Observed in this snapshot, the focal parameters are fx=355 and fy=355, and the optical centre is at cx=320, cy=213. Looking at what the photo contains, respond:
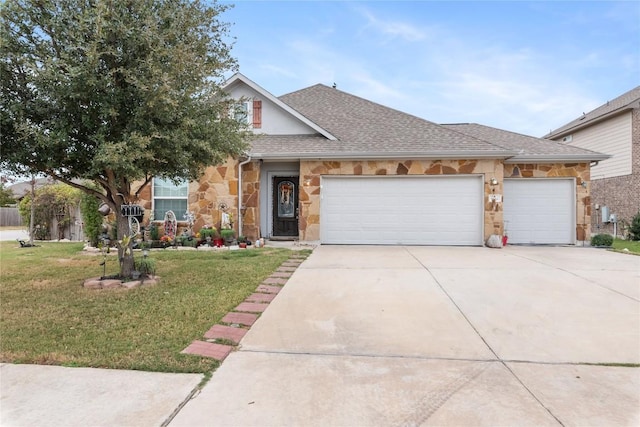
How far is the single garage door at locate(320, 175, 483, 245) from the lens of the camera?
1116 cm

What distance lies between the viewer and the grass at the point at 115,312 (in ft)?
10.4

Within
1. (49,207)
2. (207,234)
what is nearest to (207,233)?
(207,234)

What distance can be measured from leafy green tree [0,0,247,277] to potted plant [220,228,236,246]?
5185 millimetres

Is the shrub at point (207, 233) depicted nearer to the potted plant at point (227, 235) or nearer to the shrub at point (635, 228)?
the potted plant at point (227, 235)

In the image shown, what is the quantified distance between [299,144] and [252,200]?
240 cm

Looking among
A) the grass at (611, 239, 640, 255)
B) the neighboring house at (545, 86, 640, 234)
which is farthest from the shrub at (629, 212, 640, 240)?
the neighboring house at (545, 86, 640, 234)

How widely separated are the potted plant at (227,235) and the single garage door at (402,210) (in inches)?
110

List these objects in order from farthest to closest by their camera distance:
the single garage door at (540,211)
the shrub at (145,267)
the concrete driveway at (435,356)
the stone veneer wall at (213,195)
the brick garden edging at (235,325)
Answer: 1. the single garage door at (540,211)
2. the stone veneer wall at (213,195)
3. the shrub at (145,267)
4. the brick garden edging at (235,325)
5. the concrete driveway at (435,356)

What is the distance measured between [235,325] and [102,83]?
3.68 m

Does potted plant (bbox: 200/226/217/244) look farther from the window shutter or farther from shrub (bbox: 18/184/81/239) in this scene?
shrub (bbox: 18/184/81/239)

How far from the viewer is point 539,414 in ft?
7.79

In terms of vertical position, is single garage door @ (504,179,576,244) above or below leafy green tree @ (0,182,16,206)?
below

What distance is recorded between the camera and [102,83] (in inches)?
188

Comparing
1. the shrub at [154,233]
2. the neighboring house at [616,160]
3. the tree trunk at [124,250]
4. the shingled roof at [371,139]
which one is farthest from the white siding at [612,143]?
the tree trunk at [124,250]
